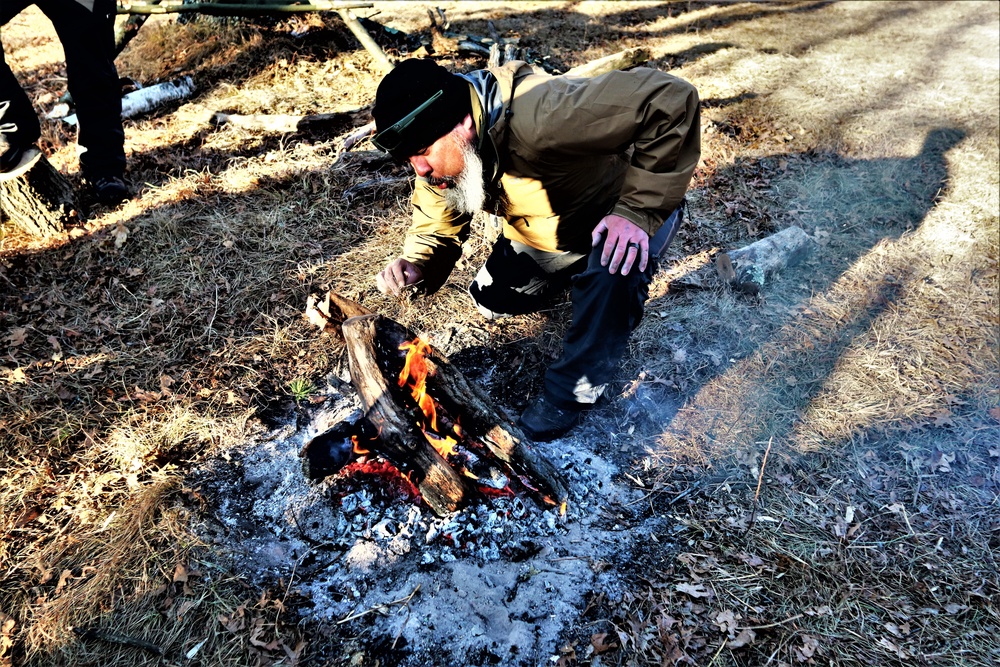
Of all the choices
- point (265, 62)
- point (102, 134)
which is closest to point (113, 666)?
point (102, 134)

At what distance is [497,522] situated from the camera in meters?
2.96

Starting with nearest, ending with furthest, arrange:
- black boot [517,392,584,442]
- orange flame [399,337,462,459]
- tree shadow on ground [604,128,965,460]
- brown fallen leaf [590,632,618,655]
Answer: brown fallen leaf [590,632,618,655] → orange flame [399,337,462,459] → black boot [517,392,584,442] → tree shadow on ground [604,128,965,460]

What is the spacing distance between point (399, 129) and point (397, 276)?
0.87 metres

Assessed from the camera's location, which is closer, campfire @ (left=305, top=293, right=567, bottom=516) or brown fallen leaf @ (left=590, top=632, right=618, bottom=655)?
brown fallen leaf @ (left=590, top=632, right=618, bottom=655)

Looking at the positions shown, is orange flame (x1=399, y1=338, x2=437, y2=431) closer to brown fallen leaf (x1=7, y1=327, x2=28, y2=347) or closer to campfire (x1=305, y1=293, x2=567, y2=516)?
campfire (x1=305, y1=293, x2=567, y2=516)

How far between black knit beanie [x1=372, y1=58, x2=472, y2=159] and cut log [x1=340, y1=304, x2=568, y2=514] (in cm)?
92

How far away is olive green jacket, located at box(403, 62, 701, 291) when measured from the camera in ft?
9.02

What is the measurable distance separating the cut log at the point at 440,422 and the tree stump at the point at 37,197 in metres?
3.18

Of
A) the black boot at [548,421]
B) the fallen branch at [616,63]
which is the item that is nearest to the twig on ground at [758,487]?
the black boot at [548,421]

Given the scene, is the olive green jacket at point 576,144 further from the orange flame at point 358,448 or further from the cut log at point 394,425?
the orange flame at point 358,448

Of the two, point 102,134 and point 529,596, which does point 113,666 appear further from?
→ point 102,134

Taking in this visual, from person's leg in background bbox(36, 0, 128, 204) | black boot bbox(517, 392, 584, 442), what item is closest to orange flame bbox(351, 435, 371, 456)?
black boot bbox(517, 392, 584, 442)

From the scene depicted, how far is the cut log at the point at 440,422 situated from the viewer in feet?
9.32

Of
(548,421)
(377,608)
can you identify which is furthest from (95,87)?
(377,608)
